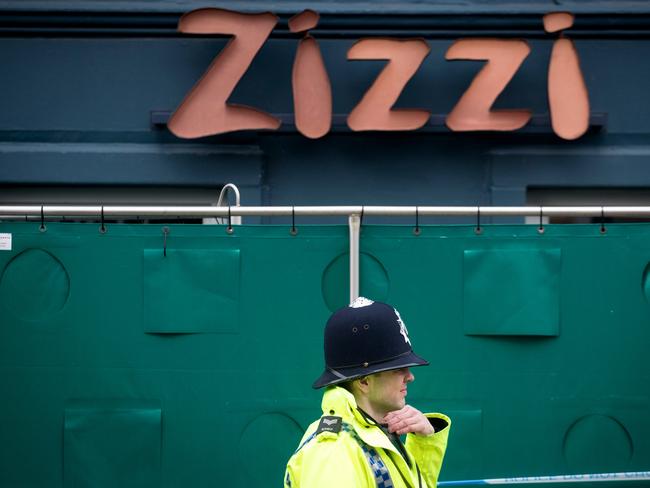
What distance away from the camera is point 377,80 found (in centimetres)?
761

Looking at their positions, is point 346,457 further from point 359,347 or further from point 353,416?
point 359,347

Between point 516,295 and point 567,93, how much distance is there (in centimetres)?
377

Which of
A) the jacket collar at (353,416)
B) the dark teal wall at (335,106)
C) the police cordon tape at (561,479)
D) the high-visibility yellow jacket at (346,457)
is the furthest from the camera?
the dark teal wall at (335,106)

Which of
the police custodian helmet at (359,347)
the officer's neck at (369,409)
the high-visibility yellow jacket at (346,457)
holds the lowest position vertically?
A: the high-visibility yellow jacket at (346,457)

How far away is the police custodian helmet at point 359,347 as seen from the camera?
2.61 meters

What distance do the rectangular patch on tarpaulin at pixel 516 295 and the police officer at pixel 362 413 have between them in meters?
1.67

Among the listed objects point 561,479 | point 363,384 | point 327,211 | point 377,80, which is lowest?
point 561,479

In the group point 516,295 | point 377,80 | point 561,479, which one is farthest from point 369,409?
point 377,80

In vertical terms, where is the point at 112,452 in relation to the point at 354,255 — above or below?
below

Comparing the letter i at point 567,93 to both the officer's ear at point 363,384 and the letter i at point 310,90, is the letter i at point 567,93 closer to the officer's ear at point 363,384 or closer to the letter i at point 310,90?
the letter i at point 310,90

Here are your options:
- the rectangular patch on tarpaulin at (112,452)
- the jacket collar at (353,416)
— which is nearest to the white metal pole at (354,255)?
the rectangular patch on tarpaulin at (112,452)

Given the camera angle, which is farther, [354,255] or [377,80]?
[377,80]

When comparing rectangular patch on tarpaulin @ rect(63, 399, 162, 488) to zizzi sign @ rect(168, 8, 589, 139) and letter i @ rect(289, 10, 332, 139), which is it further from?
letter i @ rect(289, 10, 332, 139)

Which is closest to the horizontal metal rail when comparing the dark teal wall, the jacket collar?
the jacket collar
